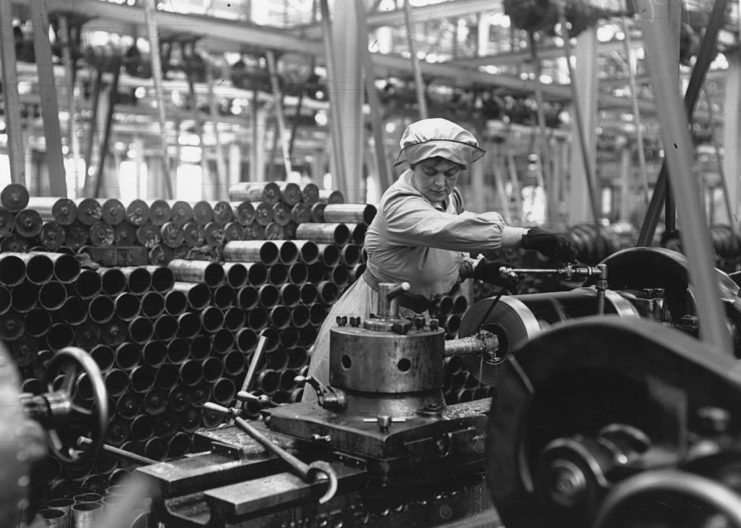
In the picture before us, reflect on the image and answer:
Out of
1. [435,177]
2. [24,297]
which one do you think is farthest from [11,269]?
[435,177]

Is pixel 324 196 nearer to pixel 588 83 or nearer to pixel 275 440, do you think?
pixel 275 440

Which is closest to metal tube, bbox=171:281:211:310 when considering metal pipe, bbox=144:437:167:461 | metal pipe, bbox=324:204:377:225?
metal pipe, bbox=144:437:167:461

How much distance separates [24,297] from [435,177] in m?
2.02

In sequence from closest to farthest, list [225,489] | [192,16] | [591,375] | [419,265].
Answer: [591,375] < [225,489] < [419,265] < [192,16]

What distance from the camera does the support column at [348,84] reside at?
6598 mm

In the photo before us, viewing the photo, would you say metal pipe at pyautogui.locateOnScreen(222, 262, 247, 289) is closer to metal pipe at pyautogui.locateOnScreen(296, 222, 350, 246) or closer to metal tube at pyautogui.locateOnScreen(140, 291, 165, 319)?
metal tube at pyautogui.locateOnScreen(140, 291, 165, 319)

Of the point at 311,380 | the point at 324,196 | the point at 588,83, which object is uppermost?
the point at 588,83

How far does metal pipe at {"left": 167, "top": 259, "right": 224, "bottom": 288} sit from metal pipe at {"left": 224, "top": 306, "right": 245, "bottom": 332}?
17 centimetres

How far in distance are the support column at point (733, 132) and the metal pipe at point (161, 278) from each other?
5149mm

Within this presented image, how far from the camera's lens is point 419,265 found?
10.4 feet

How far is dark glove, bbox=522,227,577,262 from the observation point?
272 cm

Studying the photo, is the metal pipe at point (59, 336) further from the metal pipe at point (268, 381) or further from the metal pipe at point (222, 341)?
the metal pipe at point (268, 381)

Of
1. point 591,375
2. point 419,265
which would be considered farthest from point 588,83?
point 591,375

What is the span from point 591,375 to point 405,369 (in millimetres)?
790
